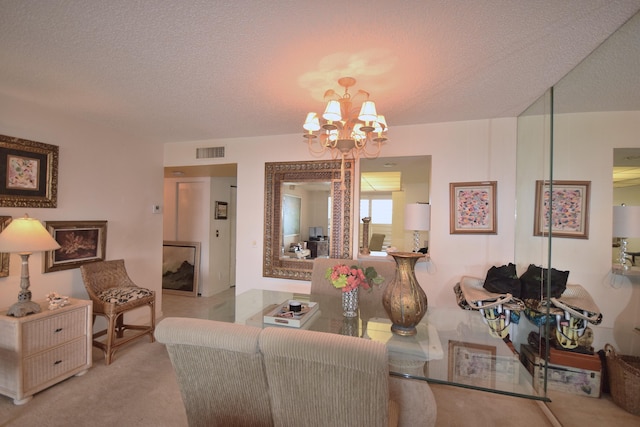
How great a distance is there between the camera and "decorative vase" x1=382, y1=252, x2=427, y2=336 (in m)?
1.56

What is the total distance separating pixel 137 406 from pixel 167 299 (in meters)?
2.85

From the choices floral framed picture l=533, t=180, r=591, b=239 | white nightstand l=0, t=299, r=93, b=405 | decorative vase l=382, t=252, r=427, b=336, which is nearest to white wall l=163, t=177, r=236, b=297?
white nightstand l=0, t=299, r=93, b=405

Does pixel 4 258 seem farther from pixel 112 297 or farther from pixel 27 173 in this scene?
pixel 112 297

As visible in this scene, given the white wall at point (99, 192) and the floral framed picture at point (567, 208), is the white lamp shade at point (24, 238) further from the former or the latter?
the floral framed picture at point (567, 208)

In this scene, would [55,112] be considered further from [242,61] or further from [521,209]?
[521,209]

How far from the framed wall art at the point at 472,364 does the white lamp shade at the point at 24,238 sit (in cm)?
300

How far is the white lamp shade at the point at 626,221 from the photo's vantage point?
136 centimetres

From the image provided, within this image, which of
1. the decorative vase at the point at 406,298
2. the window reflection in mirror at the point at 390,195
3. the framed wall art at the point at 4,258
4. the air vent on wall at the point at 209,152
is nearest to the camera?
the decorative vase at the point at 406,298

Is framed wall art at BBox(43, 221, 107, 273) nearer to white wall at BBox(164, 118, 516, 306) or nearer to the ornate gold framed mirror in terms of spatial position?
the ornate gold framed mirror

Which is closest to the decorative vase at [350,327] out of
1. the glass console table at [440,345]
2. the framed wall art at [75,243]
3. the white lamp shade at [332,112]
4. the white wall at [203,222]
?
the glass console table at [440,345]

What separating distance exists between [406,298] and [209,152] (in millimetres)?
3178

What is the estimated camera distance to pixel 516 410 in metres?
2.08

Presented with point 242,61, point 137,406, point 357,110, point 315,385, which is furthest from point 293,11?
point 137,406

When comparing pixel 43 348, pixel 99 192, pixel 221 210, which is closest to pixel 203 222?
pixel 221 210
